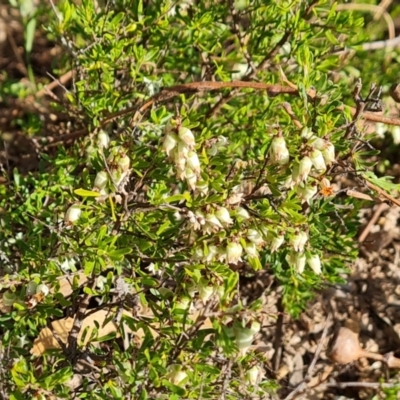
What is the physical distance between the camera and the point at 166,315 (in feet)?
7.67

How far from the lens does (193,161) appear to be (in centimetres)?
222

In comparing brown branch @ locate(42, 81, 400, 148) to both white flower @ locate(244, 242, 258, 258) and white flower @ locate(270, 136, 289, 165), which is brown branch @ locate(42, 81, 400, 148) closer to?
white flower @ locate(270, 136, 289, 165)

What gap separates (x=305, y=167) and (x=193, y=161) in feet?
1.17

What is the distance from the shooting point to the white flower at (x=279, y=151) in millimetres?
2197

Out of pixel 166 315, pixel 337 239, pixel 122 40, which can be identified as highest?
pixel 122 40

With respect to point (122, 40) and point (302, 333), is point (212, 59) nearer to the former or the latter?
point (122, 40)

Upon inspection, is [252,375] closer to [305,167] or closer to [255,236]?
[255,236]

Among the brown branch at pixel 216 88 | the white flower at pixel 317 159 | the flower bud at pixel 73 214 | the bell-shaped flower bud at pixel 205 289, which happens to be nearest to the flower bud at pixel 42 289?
the flower bud at pixel 73 214

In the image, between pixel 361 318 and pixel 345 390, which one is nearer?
pixel 345 390

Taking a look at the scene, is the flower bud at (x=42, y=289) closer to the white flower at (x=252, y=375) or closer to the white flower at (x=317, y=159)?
the white flower at (x=252, y=375)

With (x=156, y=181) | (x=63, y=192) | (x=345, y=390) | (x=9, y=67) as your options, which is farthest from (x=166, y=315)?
(x=9, y=67)

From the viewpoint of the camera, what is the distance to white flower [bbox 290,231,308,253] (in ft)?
7.66

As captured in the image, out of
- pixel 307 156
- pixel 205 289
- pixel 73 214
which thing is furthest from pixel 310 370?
pixel 73 214

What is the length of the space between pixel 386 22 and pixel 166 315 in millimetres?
2842
